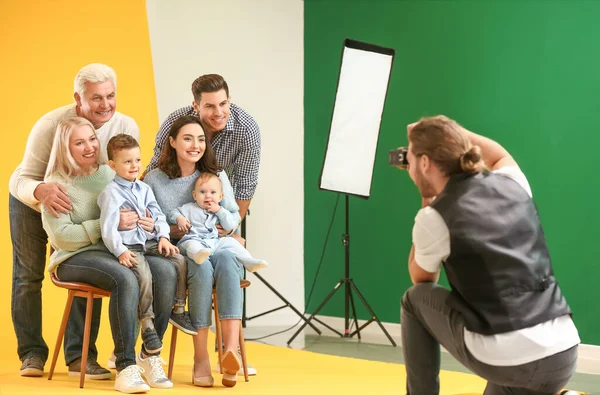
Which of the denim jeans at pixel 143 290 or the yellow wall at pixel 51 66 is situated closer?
the denim jeans at pixel 143 290

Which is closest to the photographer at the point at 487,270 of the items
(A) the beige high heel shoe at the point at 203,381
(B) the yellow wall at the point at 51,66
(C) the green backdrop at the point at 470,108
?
(A) the beige high heel shoe at the point at 203,381

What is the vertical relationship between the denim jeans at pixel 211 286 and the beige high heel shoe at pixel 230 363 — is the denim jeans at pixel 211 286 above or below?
above

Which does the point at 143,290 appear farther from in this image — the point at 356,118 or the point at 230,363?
the point at 356,118

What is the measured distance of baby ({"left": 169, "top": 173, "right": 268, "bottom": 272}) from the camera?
11.1 ft

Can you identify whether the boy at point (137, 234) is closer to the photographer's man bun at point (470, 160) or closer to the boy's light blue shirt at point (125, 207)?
the boy's light blue shirt at point (125, 207)

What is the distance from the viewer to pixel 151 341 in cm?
319

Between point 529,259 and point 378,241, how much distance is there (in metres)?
3.19

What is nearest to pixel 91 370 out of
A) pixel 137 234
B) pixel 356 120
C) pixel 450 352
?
pixel 137 234

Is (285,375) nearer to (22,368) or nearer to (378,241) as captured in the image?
(22,368)

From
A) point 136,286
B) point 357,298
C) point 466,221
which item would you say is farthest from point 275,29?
point 466,221

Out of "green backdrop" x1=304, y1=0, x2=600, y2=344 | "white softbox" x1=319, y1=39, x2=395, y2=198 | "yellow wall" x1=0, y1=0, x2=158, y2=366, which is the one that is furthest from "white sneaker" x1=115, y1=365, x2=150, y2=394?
"green backdrop" x1=304, y1=0, x2=600, y2=344

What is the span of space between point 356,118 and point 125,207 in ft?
6.39

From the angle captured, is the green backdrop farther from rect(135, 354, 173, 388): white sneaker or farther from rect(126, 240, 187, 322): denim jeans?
rect(135, 354, 173, 388): white sneaker

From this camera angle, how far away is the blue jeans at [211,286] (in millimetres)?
3254
